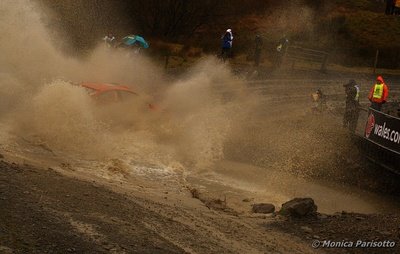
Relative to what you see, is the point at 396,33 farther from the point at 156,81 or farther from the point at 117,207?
the point at 117,207

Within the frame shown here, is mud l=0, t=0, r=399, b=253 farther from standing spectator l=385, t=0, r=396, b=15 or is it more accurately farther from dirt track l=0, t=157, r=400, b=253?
standing spectator l=385, t=0, r=396, b=15

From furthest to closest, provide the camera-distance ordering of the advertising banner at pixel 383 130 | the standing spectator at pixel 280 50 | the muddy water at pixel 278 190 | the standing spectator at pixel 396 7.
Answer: the standing spectator at pixel 396 7 < the standing spectator at pixel 280 50 < the advertising banner at pixel 383 130 < the muddy water at pixel 278 190

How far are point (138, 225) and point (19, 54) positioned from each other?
14.6m

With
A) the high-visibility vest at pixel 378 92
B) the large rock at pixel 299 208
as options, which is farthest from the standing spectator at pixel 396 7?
the large rock at pixel 299 208

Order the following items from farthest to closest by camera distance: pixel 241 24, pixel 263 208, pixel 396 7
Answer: pixel 396 7 < pixel 241 24 < pixel 263 208

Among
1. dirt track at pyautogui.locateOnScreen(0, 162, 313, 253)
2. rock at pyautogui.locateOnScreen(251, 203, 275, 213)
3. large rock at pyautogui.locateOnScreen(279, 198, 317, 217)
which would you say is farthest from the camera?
rock at pyautogui.locateOnScreen(251, 203, 275, 213)

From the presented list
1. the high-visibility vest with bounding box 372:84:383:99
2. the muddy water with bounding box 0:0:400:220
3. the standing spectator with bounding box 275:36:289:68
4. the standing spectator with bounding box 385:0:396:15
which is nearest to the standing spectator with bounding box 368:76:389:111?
the high-visibility vest with bounding box 372:84:383:99

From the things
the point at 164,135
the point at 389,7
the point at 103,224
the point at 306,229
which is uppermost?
the point at 389,7

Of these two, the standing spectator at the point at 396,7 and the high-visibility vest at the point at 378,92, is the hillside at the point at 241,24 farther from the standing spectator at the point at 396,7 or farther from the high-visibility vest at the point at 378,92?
the high-visibility vest at the point at 378,92

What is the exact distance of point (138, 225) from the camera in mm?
7895

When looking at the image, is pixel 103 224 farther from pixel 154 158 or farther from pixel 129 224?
pixel 154 158

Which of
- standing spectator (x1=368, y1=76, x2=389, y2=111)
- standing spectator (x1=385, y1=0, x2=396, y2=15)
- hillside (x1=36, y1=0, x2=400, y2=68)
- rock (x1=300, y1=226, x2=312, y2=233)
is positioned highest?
standing spectator (x1=385, y1=0, x2=396, y2=15)

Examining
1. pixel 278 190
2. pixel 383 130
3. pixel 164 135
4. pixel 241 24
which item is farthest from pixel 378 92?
pixel 241 24

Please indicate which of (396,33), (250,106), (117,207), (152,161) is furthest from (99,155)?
(396,33)
